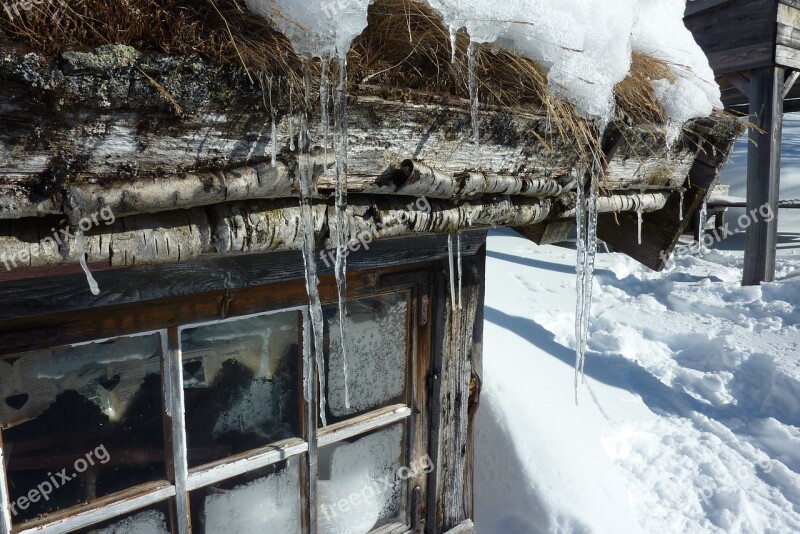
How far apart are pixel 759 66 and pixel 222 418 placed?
17.3 feet

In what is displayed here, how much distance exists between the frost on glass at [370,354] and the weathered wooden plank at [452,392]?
0.53ft

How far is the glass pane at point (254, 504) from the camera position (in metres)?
1.81

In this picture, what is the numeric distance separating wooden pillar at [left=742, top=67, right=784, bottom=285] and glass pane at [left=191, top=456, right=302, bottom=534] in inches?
190

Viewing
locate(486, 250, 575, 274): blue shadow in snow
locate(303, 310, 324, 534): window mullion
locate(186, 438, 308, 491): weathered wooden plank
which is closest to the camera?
locate(186, 438, 308, 491): weathered wooden plank

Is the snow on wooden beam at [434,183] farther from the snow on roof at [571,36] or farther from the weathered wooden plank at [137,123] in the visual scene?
the snow on roof at [571,36]

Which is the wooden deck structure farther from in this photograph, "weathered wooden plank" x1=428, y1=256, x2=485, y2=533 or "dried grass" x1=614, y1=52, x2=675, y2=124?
"weathered wooden plank" x1=428, y1=256, x2=485, y2=533

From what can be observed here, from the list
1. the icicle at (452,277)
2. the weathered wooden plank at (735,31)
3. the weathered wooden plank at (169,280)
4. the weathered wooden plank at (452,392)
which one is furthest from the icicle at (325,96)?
the weathered wooden plank at (735,31)

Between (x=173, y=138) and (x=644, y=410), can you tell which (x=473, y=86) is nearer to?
(x=173, y=138)

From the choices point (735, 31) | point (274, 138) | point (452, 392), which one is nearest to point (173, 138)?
point (274, 138)

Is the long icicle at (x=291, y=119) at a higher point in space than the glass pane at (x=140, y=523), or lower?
higher

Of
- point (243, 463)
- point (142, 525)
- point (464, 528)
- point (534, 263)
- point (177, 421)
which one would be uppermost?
point (177, 421)

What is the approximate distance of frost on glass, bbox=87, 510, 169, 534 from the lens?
1634 mm

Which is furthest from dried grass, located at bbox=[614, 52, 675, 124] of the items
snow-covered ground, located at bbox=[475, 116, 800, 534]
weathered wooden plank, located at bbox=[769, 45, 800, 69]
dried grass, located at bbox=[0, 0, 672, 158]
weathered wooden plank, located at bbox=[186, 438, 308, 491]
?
weathered wooden plank, located at bbox=[769, 45, 800, 69]

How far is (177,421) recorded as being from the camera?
1680 millimetres
